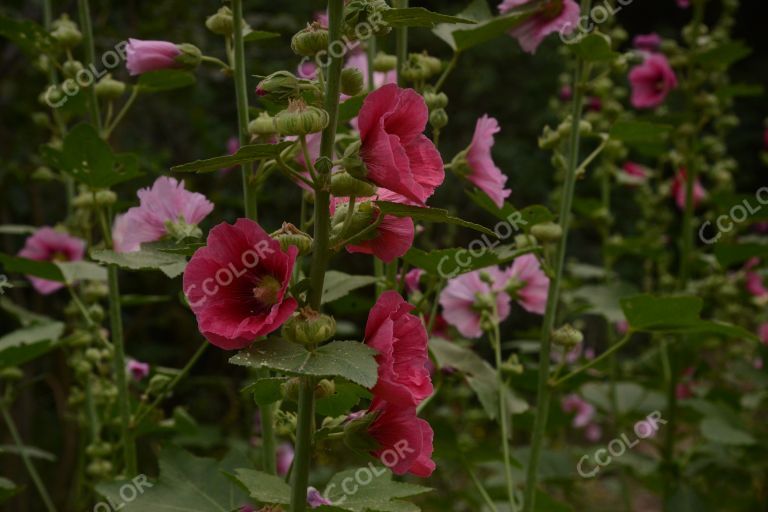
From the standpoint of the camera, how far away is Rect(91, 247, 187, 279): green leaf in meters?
0.80

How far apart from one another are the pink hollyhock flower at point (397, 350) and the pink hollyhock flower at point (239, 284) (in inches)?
3.1

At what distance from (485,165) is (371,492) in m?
0.47

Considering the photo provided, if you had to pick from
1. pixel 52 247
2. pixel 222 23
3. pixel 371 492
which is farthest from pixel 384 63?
pixel 52 247

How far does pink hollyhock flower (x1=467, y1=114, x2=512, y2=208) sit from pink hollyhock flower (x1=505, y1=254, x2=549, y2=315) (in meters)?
0.23

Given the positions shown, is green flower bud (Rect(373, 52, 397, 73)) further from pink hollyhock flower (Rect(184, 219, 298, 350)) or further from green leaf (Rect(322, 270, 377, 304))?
pink hollyhock flower (Rect(184, 219, 298, 350))

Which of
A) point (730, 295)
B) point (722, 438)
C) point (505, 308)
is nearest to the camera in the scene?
point (505, 308)

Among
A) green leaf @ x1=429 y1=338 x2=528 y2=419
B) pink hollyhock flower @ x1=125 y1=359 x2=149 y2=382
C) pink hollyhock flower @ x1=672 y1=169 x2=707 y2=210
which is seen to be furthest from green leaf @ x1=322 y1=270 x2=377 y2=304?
pink hollyhock flower @ x1=672 y1=169 x2=707 y2=210

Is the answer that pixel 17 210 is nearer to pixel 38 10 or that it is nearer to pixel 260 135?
pixel 38 10

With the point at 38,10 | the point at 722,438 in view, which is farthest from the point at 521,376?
the point at 38,10

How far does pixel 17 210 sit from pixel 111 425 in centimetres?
178

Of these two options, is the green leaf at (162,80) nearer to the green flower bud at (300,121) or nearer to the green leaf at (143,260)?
the green leaf at (143,260)

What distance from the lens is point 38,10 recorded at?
233 centimetres

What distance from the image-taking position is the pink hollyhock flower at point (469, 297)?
129 cm

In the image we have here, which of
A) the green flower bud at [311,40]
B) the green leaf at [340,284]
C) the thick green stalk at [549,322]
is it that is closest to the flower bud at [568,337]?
the thick green stalk at [549,322]
